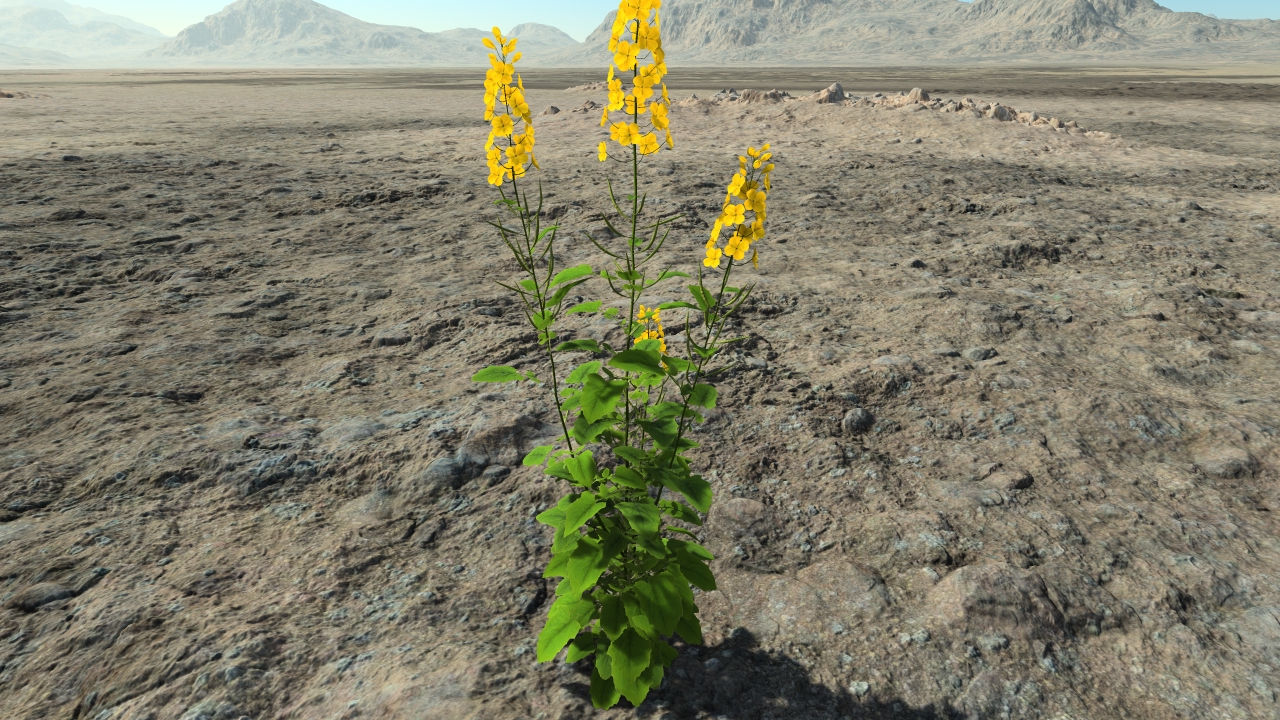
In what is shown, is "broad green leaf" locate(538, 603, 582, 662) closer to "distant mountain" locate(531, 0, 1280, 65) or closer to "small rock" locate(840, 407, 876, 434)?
"small rock" locate(840, 407, 876, 434)

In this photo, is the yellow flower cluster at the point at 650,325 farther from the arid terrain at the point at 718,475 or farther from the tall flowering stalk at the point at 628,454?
the arid terrain at the point at 718,475

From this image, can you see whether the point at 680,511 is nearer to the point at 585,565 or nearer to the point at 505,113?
the point at 585,565

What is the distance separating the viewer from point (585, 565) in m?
1.54

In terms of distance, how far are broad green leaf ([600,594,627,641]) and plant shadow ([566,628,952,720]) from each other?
10.7 inches

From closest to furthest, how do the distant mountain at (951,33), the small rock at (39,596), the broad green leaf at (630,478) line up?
the broad green leaf at (630,478) → the small rock at (39,596) → the distant mountain at (951,33)

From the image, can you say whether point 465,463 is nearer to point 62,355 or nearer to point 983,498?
point 983,498

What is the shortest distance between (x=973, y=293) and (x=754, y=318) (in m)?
1.43

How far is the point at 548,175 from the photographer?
7707 millimetres

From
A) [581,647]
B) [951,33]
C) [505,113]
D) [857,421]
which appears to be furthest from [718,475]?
[951,33]

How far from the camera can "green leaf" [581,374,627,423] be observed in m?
1.44

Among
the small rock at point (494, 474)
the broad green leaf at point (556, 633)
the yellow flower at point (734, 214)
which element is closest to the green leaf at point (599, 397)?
the yellow flower at point (734, 214)

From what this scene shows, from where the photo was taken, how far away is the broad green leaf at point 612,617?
1.59 m

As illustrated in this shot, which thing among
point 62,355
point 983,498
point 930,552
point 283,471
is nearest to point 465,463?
point 283,471

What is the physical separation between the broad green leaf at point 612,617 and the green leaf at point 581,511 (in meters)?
0.28
